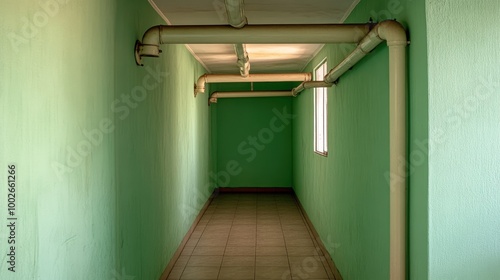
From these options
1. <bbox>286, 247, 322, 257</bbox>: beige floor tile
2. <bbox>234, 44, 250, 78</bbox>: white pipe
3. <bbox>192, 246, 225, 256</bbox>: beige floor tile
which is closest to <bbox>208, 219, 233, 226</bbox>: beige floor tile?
<bbox>192, 246, 225, 256</bbox>: beige floor tile

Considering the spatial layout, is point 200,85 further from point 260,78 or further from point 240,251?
point 240,251

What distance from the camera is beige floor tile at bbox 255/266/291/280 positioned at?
4.60 m

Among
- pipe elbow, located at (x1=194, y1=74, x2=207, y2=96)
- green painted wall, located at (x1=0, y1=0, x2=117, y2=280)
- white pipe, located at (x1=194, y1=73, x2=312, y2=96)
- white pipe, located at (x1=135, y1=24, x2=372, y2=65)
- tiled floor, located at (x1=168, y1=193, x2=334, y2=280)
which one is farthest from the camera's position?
pipe elbow, located at (x1=194, y1=74, x2=207, y2=96)

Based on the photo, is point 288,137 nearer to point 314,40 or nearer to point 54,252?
point 314,40

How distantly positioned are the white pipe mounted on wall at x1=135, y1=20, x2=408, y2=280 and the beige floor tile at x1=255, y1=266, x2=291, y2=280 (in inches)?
87.7

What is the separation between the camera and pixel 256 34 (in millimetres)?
3244

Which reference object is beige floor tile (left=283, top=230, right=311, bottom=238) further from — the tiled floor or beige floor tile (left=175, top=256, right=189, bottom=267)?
beige floor tile (left=175, top=256, right=189, bottom=267)

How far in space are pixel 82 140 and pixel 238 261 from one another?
3278mm

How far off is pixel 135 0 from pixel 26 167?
2105 mm

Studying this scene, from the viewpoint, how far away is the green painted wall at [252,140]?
1064 centimetres

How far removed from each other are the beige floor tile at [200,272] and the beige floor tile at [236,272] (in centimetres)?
8

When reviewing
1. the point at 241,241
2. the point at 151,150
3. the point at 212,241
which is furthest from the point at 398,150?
the point at 212,241

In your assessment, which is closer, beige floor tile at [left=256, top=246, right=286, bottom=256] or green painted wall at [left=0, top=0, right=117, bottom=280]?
green painted wall at [left=0, top=0, right=117, bottom=280]

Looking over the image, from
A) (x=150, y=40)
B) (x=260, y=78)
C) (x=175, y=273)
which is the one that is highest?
(x=260, y=78)
